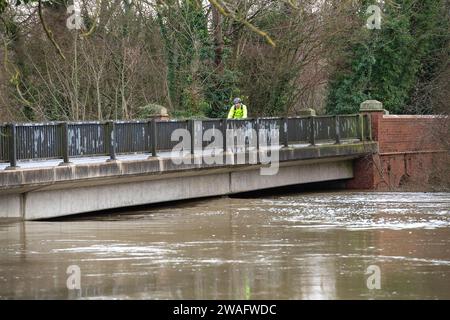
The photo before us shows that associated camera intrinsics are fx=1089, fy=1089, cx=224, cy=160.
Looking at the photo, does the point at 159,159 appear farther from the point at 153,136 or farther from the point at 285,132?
the point at 285,132

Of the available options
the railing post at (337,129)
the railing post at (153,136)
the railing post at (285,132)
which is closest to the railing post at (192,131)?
the railing post at (153,136)

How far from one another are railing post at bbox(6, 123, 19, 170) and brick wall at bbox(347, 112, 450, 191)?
57.0 feet

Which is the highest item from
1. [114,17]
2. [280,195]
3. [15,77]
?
[114,17]

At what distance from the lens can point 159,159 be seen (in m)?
27.2

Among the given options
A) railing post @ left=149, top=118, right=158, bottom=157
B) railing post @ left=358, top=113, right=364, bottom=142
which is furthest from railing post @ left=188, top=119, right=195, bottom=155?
railing post @ left=358, top=113, right=364, bottom=142

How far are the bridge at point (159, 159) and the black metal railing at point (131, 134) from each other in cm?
2

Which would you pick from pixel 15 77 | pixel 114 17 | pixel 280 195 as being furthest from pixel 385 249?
pixel 114 17

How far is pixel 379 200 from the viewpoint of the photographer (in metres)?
30.9

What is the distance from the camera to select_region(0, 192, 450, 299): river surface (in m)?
13.4

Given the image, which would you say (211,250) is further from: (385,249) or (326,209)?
(326,209)

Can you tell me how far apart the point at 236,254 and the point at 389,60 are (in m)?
29.3

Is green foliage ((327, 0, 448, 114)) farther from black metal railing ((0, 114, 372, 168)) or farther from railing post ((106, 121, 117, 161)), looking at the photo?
railing post ((106, 121, 117, 161))
